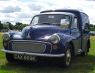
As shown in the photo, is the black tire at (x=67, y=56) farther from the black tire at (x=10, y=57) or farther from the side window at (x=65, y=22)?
the black tire at (x=10, y=57)

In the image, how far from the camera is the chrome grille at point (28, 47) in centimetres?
1062

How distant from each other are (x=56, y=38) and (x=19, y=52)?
124 cm

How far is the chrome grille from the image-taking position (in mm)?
10625

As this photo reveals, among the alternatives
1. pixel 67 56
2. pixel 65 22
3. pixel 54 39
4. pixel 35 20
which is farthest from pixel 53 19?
pixel 54 39

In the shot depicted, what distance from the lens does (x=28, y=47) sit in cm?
1081

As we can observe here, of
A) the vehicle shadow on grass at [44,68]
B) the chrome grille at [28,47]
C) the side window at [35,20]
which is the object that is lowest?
the vehicle shadow on grass at [44,68]

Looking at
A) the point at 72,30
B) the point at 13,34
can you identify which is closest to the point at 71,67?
the point at 72,30

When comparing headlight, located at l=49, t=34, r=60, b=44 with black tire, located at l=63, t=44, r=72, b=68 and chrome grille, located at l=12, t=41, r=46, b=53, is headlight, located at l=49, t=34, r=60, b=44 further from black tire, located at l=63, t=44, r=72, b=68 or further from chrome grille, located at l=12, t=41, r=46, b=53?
black tire, located at l=63, t=44, r=72, b=68

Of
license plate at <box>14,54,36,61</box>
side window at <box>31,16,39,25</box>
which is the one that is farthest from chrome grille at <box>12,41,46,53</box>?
side window at <box>31,16,39,25</box>

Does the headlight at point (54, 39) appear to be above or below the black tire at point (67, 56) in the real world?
above

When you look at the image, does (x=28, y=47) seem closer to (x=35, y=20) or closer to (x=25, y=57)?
(x=25, y=57)

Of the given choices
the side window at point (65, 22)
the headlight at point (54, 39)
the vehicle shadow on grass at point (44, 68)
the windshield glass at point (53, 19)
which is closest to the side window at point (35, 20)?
the windshield glass at point (53, 19)

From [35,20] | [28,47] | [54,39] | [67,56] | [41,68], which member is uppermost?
[35,20]

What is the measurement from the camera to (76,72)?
34.6ft
